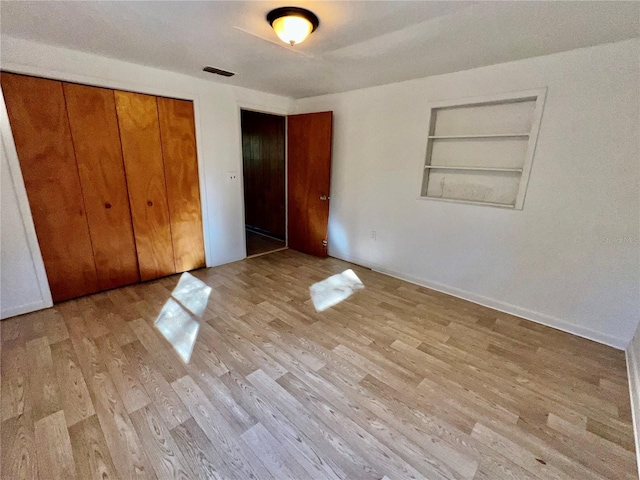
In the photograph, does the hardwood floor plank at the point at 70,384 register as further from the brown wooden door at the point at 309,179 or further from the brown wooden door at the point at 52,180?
the brown wooden door at the point at 309,179

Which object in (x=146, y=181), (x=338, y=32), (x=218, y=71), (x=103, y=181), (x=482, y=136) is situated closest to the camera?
(x=338, y=32)

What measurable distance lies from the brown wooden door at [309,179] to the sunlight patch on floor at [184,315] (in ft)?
5.57

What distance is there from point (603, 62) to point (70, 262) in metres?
4.82

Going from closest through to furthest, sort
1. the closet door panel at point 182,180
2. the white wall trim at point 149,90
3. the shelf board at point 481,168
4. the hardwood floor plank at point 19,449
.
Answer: the hardwood floor plank at point 19,449 → the white wall trim at point 149,90 → the shelf board at point 481,168 → the closet door panel at point 182,180

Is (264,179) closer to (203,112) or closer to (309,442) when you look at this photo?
(203,112)

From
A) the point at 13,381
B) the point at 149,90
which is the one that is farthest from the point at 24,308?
the point at 149,90

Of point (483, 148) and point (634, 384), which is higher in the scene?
point (483, 148)

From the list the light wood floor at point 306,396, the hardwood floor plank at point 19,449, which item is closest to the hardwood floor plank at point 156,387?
the light wood floor at point 306,396

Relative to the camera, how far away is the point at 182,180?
3320 mm

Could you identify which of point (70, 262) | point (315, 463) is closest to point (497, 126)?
point (315, 463)

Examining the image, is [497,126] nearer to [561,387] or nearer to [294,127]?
[561,387]

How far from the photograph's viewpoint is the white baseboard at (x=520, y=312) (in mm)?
2301

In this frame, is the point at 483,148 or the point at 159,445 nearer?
the point at 159,445

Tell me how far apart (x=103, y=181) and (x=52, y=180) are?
1.21ft
